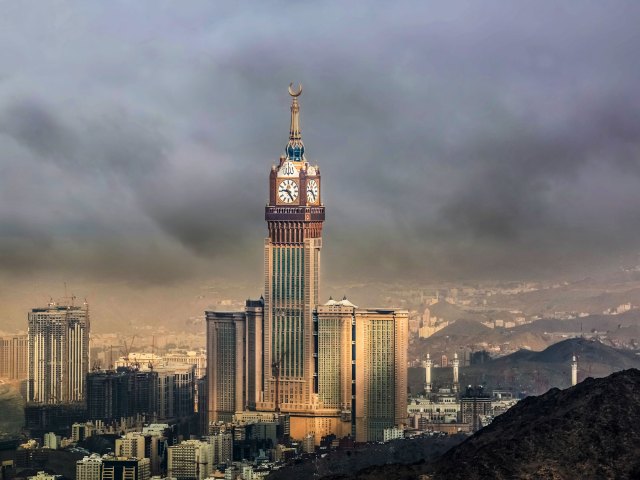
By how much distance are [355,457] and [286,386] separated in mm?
11381

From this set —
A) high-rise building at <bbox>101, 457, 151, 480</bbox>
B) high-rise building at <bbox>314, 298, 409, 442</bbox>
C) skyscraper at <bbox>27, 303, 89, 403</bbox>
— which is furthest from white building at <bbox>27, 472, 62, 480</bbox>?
skyscraper at <bbox>27, 303, 89, 403</bbox>

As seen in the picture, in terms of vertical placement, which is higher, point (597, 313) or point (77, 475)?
point (597, 313)

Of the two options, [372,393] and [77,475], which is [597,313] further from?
[77,475]

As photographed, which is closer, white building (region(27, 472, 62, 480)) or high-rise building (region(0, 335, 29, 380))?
white building (region(27, 472, 62, 480))

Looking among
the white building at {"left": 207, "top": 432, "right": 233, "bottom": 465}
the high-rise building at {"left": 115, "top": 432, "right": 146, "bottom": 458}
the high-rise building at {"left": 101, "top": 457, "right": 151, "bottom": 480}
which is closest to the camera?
the high-rise building at {"left": 101, "top": 457, "right": 151, "bottom": 480}

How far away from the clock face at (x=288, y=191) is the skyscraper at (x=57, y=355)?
19.6 feet

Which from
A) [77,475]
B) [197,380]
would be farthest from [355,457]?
[197,380]

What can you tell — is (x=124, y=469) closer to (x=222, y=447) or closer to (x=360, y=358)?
(x=222, y=447)

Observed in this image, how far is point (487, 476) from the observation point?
92.8 ft

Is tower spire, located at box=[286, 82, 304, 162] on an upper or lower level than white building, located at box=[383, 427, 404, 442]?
upper

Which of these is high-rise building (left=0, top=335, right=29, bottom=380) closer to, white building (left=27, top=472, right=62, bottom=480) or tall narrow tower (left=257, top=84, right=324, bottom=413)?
tall narrow tower (left=257, top=84, right=324, bottom=413)

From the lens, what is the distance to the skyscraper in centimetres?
5400

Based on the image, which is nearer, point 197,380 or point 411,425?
point 411,425

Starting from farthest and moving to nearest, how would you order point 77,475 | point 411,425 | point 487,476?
point 411,425, point 77,475, point 487,476
